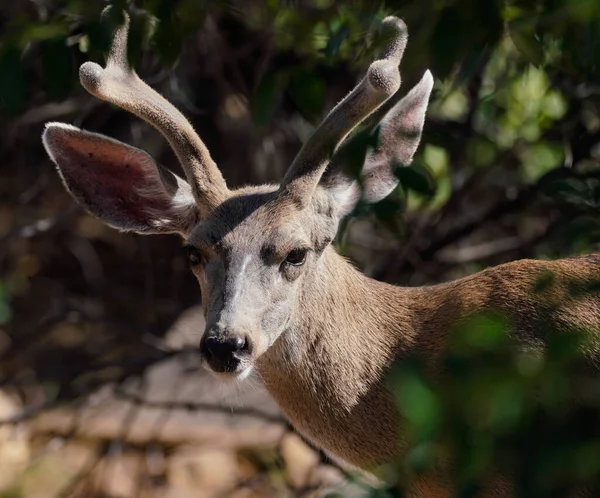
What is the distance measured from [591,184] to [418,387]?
295 cm

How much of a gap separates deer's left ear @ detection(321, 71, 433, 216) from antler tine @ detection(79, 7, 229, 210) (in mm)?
464

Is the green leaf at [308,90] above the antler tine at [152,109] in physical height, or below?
above

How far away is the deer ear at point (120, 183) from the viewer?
4.20m

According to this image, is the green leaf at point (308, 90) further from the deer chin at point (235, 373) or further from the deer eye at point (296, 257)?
the deer chin at point (235, 373)

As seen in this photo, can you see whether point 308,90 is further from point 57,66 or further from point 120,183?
point 57,66

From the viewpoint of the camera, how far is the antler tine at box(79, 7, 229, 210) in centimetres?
387

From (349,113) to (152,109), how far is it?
0.75 meters

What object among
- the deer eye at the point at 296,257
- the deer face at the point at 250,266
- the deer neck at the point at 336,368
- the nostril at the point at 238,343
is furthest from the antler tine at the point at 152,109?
the nostril at the point at 238,343

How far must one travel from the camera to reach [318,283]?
399cm

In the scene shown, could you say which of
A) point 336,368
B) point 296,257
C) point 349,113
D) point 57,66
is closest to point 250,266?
point 296,257

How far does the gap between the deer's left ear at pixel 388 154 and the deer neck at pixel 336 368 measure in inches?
13.4

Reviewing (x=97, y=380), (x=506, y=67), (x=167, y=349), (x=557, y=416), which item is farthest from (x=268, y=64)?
(x=557, y=416)

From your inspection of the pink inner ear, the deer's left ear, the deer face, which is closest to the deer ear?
the pink inner ear

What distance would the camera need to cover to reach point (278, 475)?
5590mm
